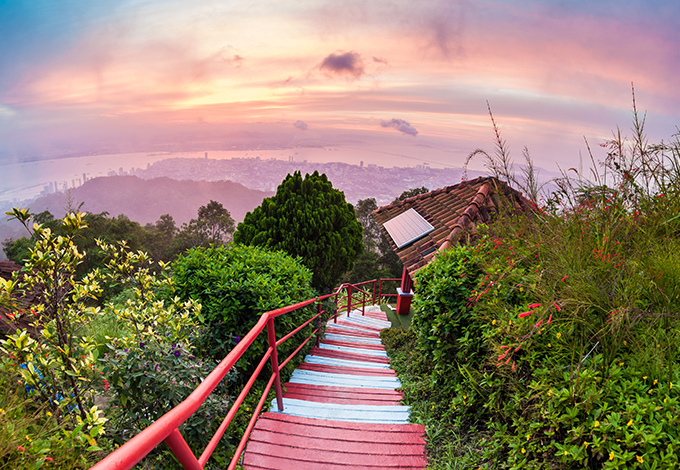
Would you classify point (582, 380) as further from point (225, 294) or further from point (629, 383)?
point (225, 294)

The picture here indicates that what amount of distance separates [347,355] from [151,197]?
10637 centimetres

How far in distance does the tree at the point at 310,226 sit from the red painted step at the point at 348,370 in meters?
3.22

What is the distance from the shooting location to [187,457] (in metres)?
1.26

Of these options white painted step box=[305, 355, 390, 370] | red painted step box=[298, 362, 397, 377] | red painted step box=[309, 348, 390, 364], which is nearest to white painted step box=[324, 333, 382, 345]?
red painted step box=[309, 348, 390, 364]

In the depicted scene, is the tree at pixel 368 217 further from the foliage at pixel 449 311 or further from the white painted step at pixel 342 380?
the foliage at pixel 449 311

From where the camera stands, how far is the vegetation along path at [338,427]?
8.36ft

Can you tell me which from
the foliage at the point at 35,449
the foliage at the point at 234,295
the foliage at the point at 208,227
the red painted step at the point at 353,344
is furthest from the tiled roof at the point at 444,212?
the foliage at the point at 208,227

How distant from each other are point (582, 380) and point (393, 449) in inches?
60.1

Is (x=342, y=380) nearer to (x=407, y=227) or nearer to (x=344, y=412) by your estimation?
(x=344, y=412)

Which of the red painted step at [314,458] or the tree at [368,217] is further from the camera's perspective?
the tree at [368,217]

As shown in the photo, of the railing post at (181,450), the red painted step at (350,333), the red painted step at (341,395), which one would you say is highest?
the railing post at (181,450)

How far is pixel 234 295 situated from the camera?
3.90m

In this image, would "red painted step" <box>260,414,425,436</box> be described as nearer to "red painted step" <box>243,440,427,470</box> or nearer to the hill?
"red painted step" <box>243,440,427,470</box>

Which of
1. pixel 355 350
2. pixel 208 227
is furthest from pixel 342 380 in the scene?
pixel 208 227
